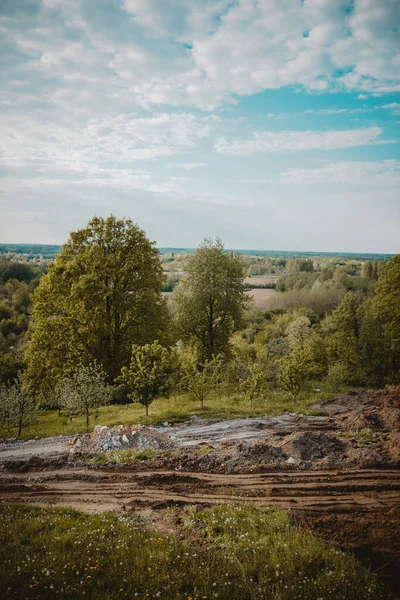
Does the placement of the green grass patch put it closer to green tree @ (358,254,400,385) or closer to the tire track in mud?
the tire track in mud

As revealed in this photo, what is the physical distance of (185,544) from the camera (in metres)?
8.48

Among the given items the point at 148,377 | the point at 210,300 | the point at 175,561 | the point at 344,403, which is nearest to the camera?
the point at 175,561

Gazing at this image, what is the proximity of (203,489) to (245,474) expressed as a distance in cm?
198

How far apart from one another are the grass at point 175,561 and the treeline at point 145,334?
11156mm

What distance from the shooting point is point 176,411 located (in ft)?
73.1

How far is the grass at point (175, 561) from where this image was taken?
21.9ft

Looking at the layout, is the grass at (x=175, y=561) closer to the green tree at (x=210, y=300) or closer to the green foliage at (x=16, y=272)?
the green tree at (x=210, y=300)

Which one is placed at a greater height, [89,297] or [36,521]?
[89,297]

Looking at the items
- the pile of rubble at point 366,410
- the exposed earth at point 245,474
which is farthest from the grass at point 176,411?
the exposed earth at point 245,474

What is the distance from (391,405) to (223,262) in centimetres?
1997

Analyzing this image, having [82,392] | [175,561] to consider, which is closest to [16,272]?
[82,392]

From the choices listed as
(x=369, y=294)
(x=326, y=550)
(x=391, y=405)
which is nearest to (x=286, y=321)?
(x=369, y=294)

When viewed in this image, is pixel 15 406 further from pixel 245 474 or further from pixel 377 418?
pixel 377 418

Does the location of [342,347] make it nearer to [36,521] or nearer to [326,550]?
[326,550]
